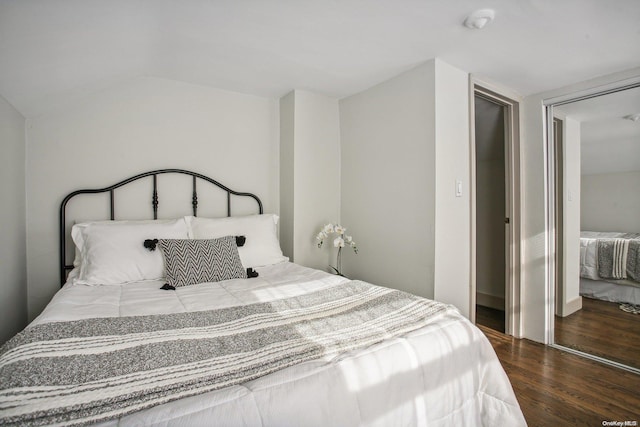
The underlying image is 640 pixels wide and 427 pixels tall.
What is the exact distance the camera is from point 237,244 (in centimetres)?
230

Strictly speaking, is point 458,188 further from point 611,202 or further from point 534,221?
point 611,202

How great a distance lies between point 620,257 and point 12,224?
4.20 m

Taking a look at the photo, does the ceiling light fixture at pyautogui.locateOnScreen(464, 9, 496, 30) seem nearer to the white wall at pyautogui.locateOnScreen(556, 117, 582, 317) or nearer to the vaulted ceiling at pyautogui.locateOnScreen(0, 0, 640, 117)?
the vaulted ceiling at pyautogui.locateOnScreen(0, 0, 640, 117)

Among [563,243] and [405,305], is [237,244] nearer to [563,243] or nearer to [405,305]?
[405,305]

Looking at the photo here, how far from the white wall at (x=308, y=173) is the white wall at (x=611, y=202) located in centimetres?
207

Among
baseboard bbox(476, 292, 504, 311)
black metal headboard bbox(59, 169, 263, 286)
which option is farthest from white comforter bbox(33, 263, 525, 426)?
baseboard bbox(476, 292, 504, 311)

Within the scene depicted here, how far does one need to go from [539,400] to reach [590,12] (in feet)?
7.17

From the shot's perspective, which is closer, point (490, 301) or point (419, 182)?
point (419, 182)

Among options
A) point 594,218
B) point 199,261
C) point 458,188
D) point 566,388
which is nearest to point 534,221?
point 594,218

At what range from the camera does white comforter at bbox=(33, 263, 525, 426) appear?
0.75 m

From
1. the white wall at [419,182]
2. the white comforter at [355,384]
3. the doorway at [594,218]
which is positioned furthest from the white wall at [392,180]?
the doorway at [594,218]

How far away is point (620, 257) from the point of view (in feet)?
7.75

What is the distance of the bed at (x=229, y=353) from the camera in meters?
0.75

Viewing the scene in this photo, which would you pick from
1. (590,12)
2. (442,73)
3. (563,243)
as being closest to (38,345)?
(442,73)
